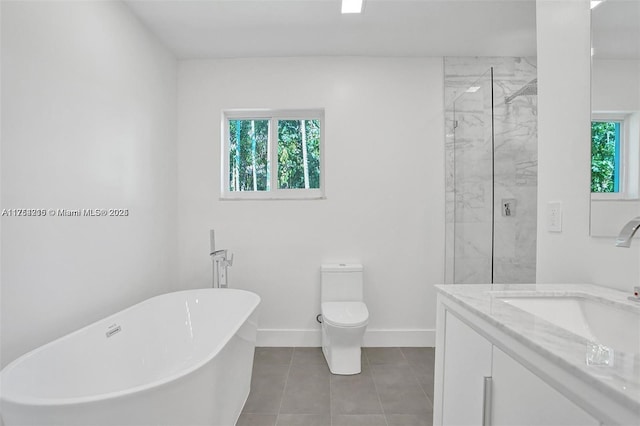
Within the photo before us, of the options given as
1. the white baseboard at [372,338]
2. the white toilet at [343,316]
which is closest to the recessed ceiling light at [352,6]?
the white toilet at [343,316]

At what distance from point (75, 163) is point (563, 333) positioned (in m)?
2.14

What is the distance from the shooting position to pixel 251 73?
→ 278 cm

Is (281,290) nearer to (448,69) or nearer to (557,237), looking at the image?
(557,237)

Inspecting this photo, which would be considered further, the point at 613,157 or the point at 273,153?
the point at 273,153

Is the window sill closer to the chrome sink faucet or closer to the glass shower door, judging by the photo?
the glass shower door

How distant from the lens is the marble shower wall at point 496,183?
82.9 inches

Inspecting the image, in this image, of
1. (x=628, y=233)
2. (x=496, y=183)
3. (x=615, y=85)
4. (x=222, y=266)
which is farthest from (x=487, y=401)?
(x=222, y=266)

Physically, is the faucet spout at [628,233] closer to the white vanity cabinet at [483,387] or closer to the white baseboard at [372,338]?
the white vanity cabinet at [483,387]

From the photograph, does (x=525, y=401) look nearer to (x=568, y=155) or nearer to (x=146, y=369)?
(x=568, y=155)

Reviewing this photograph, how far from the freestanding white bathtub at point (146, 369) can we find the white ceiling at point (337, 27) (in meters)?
1.96

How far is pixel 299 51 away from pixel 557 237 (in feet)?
7.59

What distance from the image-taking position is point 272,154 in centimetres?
295

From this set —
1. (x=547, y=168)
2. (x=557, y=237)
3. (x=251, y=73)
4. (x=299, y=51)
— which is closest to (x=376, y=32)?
(x=299, y=51)

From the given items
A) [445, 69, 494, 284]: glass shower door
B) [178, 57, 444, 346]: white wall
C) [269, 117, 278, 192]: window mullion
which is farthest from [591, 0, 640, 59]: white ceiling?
[269, 117, 278, 192]: window mullion
